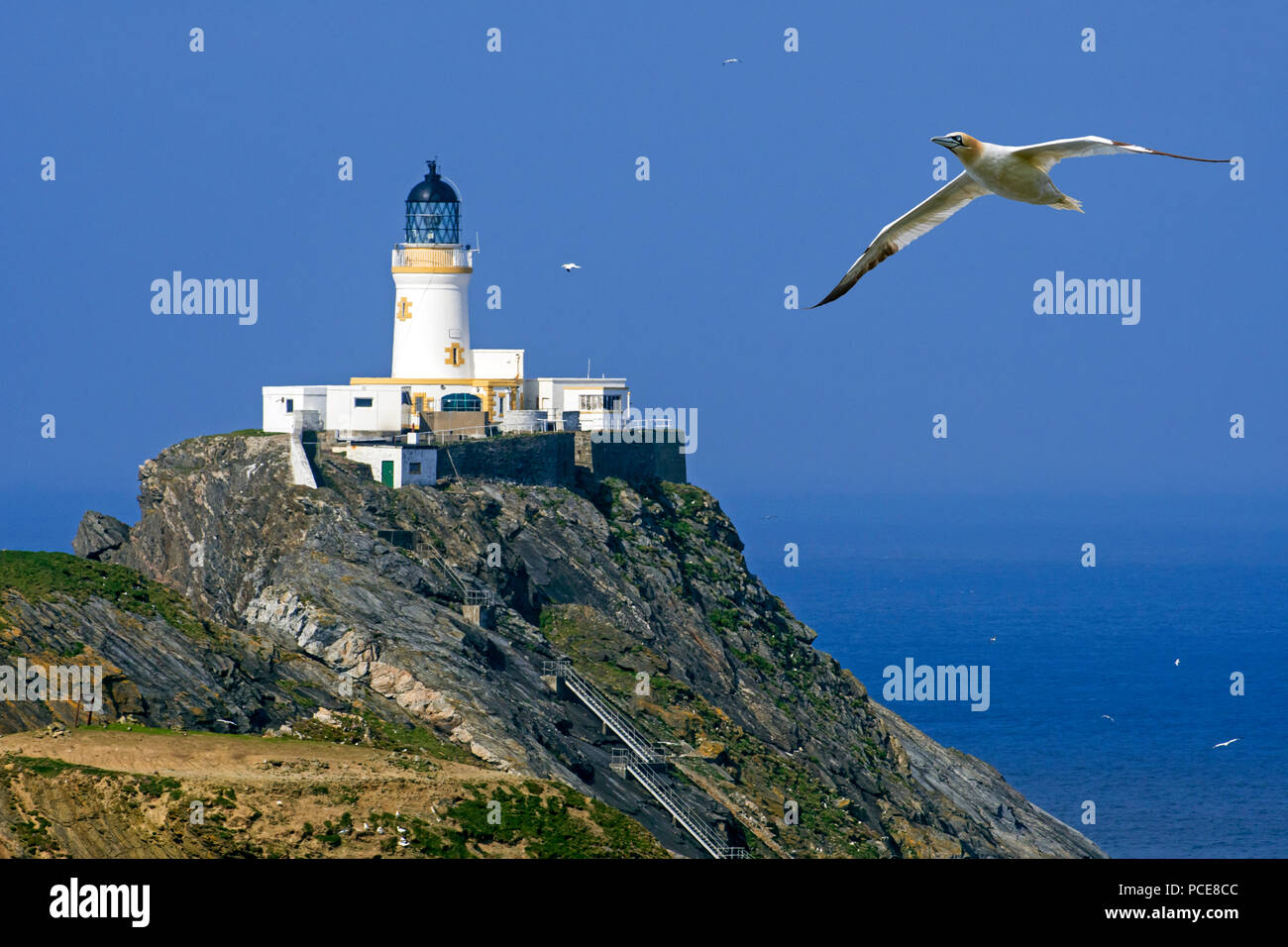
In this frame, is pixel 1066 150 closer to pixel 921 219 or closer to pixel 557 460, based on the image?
pixel 921 219

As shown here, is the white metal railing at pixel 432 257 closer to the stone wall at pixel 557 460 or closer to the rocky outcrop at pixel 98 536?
the stone wall at pixel 557 460

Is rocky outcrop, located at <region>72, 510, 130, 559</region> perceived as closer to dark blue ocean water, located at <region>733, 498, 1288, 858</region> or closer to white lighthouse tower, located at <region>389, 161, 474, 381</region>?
white lighthouse tower, located at <region>389, 161, 474, 381</region>

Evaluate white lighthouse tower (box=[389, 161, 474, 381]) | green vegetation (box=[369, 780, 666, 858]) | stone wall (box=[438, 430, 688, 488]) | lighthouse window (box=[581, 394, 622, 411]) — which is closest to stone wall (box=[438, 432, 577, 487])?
stone wall (box=[438, 430, 688, 488])

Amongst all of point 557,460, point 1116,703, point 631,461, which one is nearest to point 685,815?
point 557,460

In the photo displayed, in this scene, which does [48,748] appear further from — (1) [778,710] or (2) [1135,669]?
(2) [1135,669]
